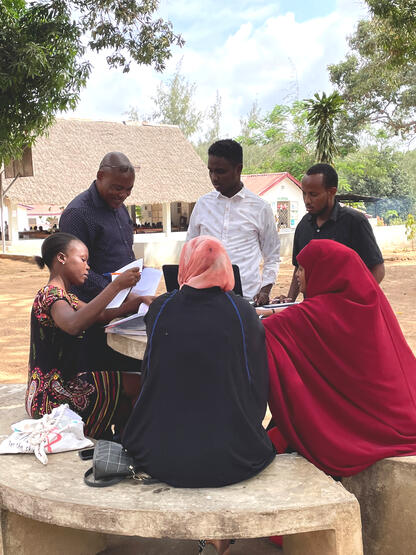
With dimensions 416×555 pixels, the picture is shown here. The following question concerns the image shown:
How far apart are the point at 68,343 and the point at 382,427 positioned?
147 cm

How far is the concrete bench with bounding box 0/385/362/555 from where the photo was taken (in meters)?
2.04

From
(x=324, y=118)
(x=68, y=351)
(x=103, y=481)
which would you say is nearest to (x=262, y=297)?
(x=68, y=351)

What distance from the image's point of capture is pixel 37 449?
257 cm

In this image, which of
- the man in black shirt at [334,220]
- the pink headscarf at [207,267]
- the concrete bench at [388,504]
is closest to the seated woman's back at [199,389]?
the pink headscarf at [207,267]

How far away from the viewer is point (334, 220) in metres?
3.98

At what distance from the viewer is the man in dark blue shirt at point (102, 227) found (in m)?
3.47

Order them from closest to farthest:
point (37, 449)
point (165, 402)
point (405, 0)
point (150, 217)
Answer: point (165, 402) < point (37, 449) < point (405, 0) < point (150, 217)

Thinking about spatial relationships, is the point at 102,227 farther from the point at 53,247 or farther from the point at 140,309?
the point at 53,247

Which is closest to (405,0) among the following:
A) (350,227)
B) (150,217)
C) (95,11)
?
(95,11)

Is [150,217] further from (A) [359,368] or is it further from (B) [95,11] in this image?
(A) [359,368]

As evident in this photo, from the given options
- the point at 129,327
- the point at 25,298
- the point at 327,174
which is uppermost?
the point at 327,174

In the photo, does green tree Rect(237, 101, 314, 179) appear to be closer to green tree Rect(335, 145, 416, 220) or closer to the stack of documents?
green tree Rect(335, 145, 416, 220)

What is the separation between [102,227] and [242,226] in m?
1.00

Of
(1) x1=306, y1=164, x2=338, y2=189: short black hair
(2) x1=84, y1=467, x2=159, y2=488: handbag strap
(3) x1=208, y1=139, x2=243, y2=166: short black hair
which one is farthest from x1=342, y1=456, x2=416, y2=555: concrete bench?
(3) x1=208, y1=139, x2=243, y2=166: short black hair
